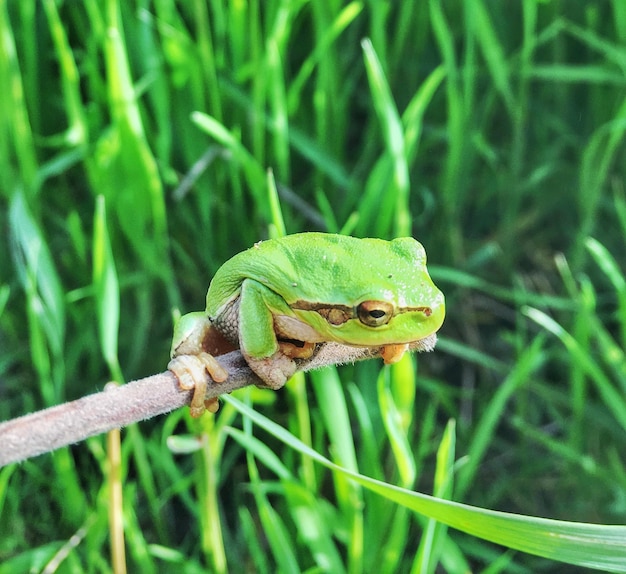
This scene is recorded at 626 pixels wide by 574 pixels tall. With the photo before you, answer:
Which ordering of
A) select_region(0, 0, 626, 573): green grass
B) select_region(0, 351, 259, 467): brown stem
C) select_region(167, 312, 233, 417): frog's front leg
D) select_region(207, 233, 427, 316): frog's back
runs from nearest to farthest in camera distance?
select_region(0, 351, 259, 467): brown stem < select_region(167, 312, 233, 417): frog's front leg < select_region(207, 233, 427, 316): frog's back < select_region(0, 0, 626, 573): green grass

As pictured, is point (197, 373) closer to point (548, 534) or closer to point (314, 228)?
point (548, 534)

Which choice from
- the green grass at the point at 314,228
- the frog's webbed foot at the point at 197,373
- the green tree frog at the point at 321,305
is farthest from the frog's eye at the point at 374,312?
the green grass at the point at 314,228

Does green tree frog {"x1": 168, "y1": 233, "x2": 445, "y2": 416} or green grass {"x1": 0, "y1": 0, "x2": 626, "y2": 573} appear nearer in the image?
green tree frog {"x1": 168, "y1": 233, "x2": 445, "y2": 416}

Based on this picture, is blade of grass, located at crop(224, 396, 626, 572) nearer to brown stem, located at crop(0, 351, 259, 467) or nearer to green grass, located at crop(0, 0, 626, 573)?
brown stem, located at crop(0, 351, 259, 467)

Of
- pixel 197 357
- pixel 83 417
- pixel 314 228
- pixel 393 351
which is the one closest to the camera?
pixel 83 417

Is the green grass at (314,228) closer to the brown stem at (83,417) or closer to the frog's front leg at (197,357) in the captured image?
the frog's front leg at (197,357)

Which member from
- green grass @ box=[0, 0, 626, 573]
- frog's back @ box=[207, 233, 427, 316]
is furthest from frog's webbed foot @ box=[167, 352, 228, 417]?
green grass @ box=[0, 0, 626, 573]

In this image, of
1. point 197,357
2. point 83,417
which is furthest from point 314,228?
point 83,417
